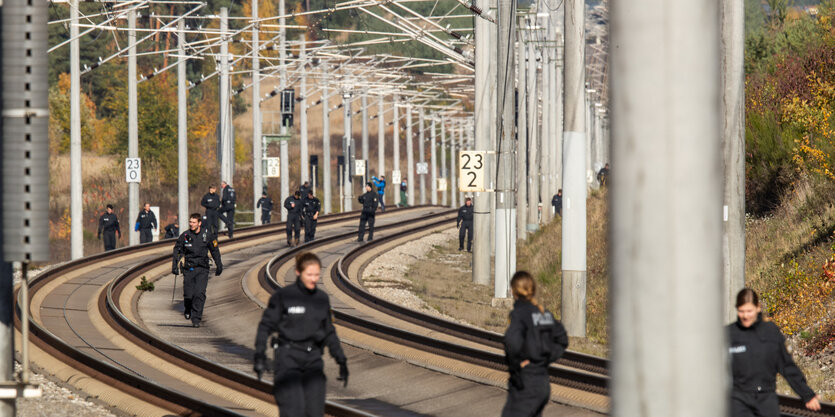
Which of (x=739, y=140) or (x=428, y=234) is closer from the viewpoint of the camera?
(x=739, y=140)

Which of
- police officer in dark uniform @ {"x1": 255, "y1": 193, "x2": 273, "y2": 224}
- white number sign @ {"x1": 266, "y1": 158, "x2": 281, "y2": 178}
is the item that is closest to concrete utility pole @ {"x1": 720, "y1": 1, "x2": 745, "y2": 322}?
police officer in dark uniform @ {"x1": 255, "y1": 193, "x2": 273, "y2": 224}

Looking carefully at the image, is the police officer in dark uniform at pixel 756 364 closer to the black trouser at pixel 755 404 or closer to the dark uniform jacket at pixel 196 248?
the black trouser at pixel 755 404

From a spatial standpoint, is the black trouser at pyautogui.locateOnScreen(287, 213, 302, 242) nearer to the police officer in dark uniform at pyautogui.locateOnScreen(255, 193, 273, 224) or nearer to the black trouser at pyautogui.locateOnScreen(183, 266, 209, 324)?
the police officer in dark uniform at pyautogui.locateOnScreen(255, 193, 273, 224)

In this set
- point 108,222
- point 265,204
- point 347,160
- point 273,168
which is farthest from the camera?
point 347,160

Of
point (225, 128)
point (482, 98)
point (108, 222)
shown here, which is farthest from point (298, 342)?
point (225, 128)

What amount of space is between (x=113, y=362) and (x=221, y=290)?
35.2 feet

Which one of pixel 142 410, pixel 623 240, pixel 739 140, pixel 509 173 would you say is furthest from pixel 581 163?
pixel 623 240

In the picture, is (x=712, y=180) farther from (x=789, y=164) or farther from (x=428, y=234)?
(x=428, y=234)

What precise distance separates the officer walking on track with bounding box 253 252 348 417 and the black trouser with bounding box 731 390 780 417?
9.25 feet

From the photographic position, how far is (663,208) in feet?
14.5

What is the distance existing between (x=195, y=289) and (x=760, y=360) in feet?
47.9

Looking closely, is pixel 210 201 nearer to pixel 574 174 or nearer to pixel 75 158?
pixel 75 158

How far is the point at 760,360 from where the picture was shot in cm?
827

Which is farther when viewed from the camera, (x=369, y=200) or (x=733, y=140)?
(x=369, y=200)
